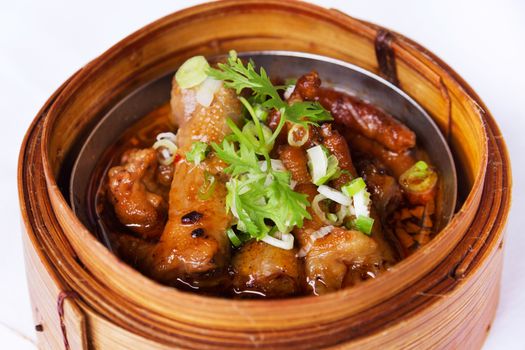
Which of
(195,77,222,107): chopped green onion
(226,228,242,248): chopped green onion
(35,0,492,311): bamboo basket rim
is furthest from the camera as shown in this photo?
(195,77,222,107): chopped green onion

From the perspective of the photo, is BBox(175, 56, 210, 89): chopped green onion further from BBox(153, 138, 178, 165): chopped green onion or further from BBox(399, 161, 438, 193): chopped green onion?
BBox(399, 161, 438, 193): chopped green onion

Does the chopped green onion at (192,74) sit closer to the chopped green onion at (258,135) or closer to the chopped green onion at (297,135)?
the chopped green onion at (258,135)

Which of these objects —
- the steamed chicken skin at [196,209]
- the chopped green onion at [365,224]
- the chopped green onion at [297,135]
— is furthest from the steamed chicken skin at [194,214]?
the chopped green onion at [365,224]

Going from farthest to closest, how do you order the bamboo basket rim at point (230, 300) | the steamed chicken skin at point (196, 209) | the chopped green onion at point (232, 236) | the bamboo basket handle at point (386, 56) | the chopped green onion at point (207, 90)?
the bamboo basket handle at point (386, 56)
the chopped green onion at point (207, 90)
the chopped green onion at point (232, 236)
the steamed chicken skin at point (196, 209)
the bamboo basket rim at point (230, 300)

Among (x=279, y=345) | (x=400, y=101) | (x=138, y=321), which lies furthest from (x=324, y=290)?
(x=400, y=101)

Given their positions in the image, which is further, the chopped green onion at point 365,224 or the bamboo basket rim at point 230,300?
the chopped green onion at point 365,224

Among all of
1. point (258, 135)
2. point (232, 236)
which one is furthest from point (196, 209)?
point (258, 135)

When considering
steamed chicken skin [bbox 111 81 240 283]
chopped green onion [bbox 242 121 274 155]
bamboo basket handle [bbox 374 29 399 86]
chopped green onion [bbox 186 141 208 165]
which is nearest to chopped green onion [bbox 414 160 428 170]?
bamboo basket handle [bbox 374 29 399 86]
